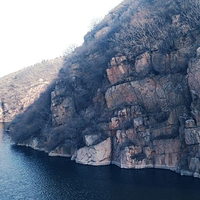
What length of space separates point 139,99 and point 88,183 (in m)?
15.4

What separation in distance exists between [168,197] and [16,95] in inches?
3749

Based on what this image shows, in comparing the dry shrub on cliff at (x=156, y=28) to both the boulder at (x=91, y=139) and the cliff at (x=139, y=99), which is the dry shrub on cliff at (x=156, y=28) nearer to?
the cliff at (x=139, y=99)

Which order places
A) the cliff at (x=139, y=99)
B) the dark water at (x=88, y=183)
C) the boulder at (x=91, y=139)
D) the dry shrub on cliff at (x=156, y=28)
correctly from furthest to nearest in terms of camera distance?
the boulder at (x=91, y=139) → the dry shrub on cliff at (x=156, y=28) → the cliff at (x=139, y=99) → the dark water at (x=88, y=183)

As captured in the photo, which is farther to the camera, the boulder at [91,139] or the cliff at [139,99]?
the boulder at [91,139]

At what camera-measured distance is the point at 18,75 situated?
5276 inches

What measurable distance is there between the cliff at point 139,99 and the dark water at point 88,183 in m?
2.46

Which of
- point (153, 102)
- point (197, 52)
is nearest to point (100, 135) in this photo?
point (153, 102)

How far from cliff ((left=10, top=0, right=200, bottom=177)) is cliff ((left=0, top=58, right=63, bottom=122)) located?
44.4 m

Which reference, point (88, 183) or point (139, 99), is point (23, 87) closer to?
point (139, 99)

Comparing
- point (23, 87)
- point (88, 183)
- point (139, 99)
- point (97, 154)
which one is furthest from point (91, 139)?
point (23, 87)

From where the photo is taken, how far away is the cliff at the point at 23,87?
337 feet

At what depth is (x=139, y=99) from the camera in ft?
140

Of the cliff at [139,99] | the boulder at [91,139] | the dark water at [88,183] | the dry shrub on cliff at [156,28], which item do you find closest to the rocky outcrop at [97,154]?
the cliff at [139,99]

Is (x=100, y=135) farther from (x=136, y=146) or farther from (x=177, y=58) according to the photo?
(x=177, y=58)
